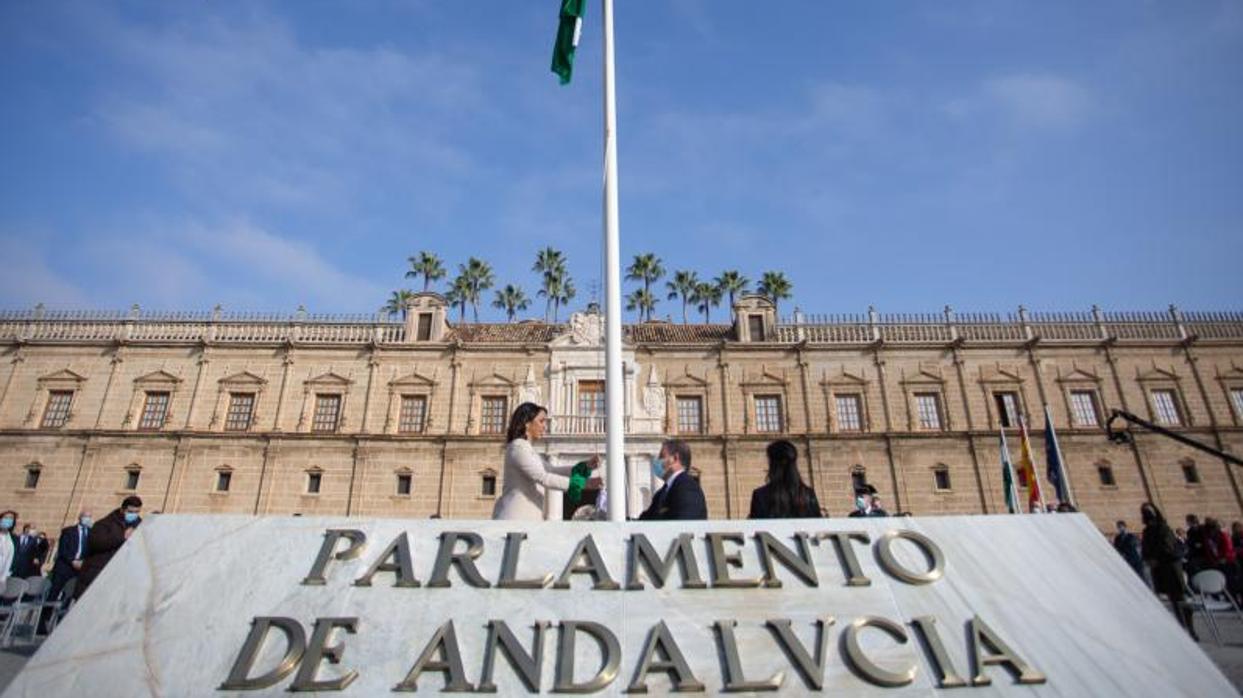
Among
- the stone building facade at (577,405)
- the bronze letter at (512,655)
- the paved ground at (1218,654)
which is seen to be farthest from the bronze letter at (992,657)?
the stone building facade at (577,405)

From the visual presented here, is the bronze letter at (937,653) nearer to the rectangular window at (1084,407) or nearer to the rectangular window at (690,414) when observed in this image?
the rectangular window at (690,414)

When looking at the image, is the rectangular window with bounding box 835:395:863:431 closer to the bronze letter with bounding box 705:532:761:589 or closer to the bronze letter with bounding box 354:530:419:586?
the bronze letter with bounding box 705:532:761:589

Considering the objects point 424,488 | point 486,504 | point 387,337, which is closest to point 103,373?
point 387,337

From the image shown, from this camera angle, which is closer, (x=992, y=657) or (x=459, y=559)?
(x=992, y=657)

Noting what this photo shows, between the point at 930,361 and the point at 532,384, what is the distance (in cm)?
1576

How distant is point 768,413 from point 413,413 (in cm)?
1397

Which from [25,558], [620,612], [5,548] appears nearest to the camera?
[620,612]

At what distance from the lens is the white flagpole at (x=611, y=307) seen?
5.59 meters

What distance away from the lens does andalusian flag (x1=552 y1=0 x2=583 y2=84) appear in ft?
25.3

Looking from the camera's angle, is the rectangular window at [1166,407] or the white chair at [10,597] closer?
the white chair at [10,597]

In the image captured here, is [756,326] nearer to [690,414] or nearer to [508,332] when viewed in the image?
[690,414]

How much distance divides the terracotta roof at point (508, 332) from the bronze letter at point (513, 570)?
22002 mm

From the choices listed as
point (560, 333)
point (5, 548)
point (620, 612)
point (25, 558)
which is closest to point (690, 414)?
point (560, 333)

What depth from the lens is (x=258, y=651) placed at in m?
3.36
